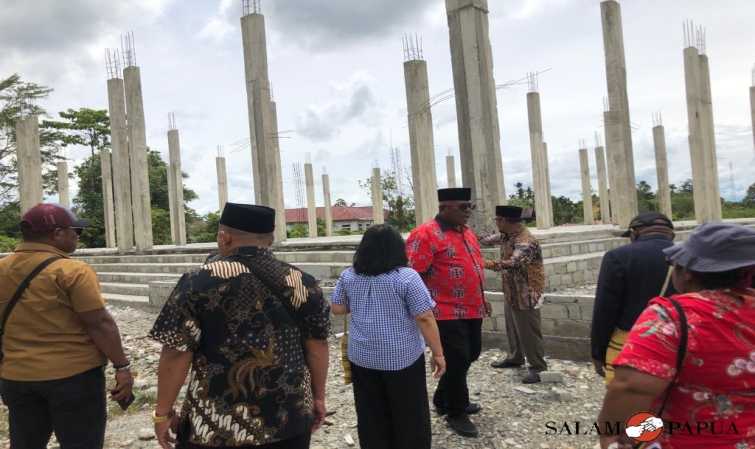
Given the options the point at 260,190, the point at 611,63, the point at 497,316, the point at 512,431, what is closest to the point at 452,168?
the point at 611,63

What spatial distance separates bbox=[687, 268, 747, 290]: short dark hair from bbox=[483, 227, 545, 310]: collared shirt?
2.85 m

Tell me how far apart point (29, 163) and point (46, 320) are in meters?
14.5

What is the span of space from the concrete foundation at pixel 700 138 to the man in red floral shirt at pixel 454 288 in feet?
33.1

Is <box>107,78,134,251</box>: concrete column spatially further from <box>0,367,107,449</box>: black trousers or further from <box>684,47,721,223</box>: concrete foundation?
<box>684,47,721,223</box>: concrete foundation

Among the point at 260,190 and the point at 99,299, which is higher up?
the point at 260,190

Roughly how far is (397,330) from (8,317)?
5.80 feet

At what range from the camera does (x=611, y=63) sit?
10164 millimetres

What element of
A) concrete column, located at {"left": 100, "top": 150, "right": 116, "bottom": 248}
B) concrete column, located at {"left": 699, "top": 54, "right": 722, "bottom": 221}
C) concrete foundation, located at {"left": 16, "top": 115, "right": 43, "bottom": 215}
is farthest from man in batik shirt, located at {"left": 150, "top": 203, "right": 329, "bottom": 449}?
concrete column, located at {"left": 100, "top": 150, "right": 116, "bottom": 248}

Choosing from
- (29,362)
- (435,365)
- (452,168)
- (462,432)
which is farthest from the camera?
(452,168)

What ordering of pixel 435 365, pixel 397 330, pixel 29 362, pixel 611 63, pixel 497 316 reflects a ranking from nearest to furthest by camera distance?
pixel 29 362 < pixel 397 330 < pixel 435 365 < pixel 497 316 < pixel 611 63

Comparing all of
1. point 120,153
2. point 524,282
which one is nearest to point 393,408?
point 524,282

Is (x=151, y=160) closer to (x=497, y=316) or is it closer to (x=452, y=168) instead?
(x=452, y=168)

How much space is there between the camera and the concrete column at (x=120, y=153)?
13312mm

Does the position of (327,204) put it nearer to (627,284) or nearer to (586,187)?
(586,187)
